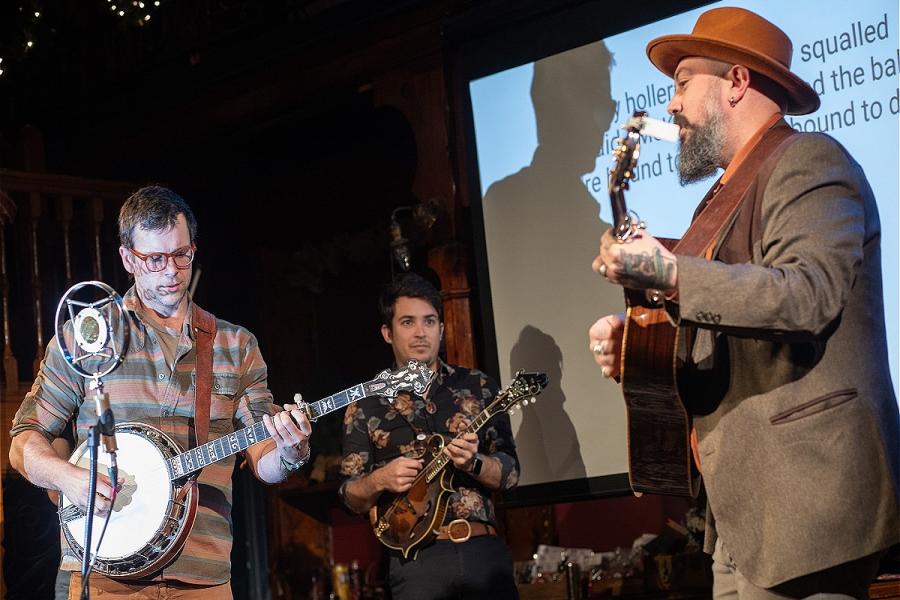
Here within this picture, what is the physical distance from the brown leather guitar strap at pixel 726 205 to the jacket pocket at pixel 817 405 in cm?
43

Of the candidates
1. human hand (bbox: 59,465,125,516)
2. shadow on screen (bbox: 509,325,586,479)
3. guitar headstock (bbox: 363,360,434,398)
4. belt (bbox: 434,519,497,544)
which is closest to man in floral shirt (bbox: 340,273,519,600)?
belt (bbox: 434,519,497,544)

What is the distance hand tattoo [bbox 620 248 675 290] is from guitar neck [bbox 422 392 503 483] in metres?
2.33

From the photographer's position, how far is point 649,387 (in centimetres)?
284

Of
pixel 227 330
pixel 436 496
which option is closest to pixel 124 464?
pixel 227 330

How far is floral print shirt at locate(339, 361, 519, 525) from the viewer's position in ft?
16.0

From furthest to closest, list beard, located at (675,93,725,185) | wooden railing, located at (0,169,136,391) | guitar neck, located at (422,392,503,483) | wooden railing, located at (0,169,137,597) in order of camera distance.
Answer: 1. wooden railing, located at (0,169,136,391)
2. wooden railing, located at (0,169,137,597)
3. guitar neck, located at (422,392,503,483)
4. beard, located at (675,93,725,185)

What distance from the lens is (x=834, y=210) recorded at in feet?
8.39

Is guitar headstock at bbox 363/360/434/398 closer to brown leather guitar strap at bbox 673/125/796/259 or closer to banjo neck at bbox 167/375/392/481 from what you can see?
banjo neck at bbox 167/375/392/481

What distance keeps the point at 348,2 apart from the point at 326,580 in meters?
3.70

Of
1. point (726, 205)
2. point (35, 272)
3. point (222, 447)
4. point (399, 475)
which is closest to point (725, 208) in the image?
point (726, 205)

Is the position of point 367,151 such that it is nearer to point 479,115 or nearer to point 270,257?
point 270,257

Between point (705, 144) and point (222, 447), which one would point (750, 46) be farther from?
point (222, 447)

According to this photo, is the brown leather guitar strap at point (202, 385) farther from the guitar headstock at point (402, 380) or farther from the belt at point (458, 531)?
the belt at point (458, 531)

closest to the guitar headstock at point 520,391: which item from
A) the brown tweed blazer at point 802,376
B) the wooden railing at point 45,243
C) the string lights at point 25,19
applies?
the brown tweed blazer at point 802,376
